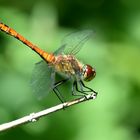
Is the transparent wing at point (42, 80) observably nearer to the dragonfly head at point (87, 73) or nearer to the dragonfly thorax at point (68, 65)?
the dragonfly thorax at point (68, 65)

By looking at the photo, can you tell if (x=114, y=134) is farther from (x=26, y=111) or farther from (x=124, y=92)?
(x=26, y=111)

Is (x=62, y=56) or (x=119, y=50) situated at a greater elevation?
A: (x=119, y=50)

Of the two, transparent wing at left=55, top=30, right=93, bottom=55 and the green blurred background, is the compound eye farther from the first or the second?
the green blurred background

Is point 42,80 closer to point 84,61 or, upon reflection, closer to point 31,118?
point 31,118

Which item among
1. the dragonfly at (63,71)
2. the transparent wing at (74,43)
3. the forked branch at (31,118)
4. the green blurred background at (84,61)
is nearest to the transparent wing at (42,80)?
the dragonfly at (63,71)

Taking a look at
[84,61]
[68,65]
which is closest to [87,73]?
[68,65]

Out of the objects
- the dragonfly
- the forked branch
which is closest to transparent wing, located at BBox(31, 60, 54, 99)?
the dragonfly

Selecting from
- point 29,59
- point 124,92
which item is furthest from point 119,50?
point 29,59
